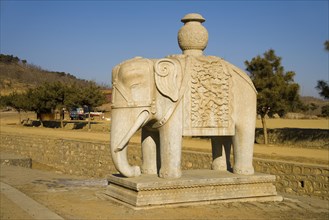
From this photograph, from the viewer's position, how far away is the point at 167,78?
711cm

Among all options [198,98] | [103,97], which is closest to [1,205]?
[198,98]

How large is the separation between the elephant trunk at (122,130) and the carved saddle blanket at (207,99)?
0.75 meters

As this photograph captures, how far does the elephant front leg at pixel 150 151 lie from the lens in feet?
25.5

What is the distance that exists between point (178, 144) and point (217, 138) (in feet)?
4.41

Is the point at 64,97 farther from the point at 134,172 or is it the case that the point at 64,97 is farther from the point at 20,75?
the point at 20,75

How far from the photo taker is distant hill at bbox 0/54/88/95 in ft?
301

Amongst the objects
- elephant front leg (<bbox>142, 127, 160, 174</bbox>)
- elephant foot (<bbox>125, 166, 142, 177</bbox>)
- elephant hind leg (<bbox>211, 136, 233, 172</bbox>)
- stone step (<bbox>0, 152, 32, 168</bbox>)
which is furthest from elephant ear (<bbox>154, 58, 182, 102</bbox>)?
stone step (<bbox>0, 152, 32, 168</bbox>)

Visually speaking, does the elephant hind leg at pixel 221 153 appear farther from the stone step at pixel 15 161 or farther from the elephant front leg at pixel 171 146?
the stone step at pixel 15 161

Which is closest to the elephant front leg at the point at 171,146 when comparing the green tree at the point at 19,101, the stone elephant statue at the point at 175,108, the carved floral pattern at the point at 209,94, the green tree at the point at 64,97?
the stone elephant statue at the point at 175,108

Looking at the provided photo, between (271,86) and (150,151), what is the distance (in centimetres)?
1770

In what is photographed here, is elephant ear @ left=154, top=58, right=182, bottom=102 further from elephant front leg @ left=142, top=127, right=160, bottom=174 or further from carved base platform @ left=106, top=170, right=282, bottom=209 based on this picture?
carved base platform @ left=106, top=170, right=282, bottom=209

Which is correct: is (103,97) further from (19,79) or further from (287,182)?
(19,79)

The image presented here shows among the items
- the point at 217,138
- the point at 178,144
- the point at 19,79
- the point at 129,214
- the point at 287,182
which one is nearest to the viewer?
the point at 129,214

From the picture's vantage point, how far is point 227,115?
7617 mm
